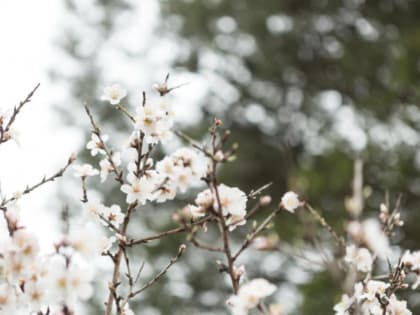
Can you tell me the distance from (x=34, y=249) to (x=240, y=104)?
218 inches

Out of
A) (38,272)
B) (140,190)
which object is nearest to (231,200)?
(140,190)

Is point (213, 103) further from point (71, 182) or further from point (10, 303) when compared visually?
point (10, 303)

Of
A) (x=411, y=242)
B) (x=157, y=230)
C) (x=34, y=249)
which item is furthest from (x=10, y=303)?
(x=157, y=230)

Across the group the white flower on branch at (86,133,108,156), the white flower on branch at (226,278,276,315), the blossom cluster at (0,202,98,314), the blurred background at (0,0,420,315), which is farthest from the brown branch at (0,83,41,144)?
the blurred background at (0,0,420,315)

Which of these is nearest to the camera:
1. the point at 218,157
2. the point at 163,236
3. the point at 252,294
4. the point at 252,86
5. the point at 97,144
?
the point at 252,294

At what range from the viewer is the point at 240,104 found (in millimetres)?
6203

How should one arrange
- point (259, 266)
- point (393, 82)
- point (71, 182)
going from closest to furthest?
1. point (393, 82)
2. point (259, 266)
3. point (71, 182)

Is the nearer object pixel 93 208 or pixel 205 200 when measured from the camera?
pixel 205 200

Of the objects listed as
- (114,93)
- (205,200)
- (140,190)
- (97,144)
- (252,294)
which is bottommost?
(252,294)

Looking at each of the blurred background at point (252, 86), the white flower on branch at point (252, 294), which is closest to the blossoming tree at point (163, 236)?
the white flower on branch at point (252, 294)

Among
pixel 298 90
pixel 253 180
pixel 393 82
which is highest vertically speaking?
pixel 298 90

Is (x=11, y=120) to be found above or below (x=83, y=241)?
above

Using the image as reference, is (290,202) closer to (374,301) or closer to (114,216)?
(374,301)

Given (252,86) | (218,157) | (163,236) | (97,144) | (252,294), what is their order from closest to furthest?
(252,294), (218,157), (163,236), (97,144), (252,86)
